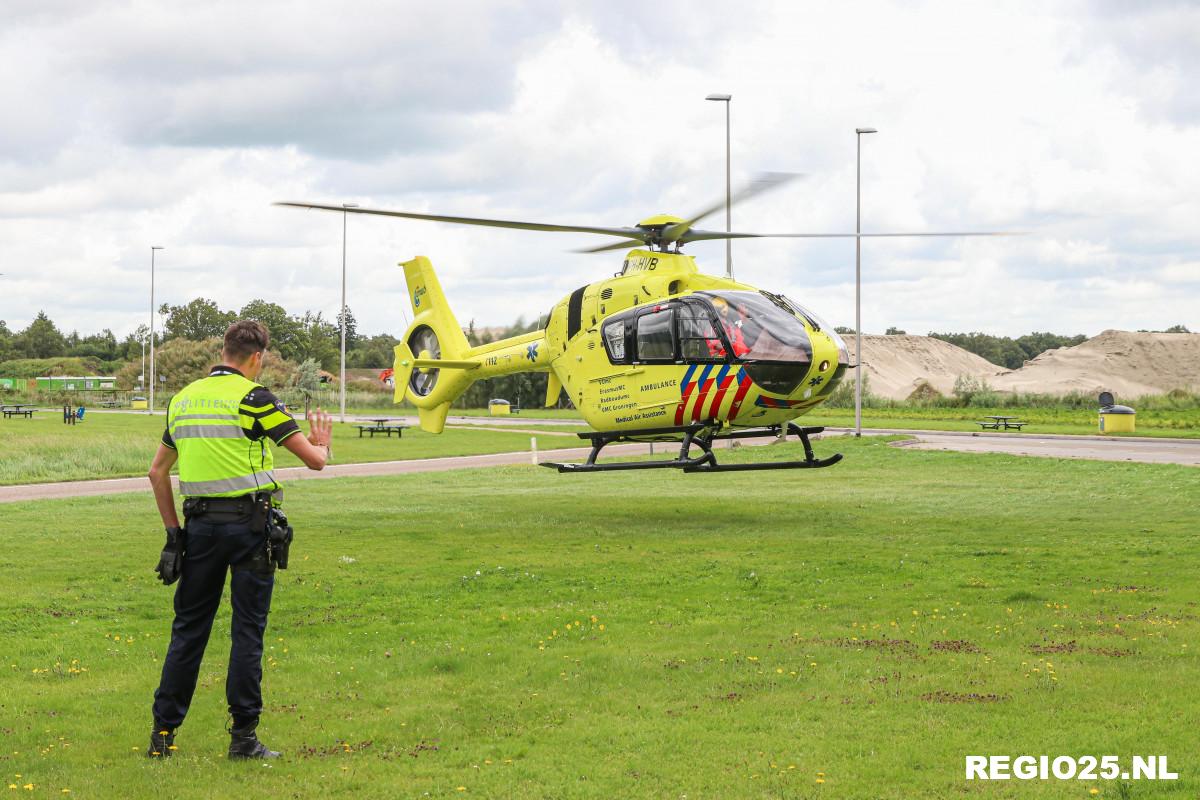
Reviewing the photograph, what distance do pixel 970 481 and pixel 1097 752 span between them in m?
20.9

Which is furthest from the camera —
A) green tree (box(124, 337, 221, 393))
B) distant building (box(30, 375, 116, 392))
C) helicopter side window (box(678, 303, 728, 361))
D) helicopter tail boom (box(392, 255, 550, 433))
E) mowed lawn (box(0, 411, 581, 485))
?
distant building (box(30, 375, 116, 392))

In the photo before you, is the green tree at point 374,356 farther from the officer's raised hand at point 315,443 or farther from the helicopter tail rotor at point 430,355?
the officer's raised hand at point 315,443

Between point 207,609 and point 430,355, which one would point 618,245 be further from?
point 207,609

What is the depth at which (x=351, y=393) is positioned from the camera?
9775 centimetres

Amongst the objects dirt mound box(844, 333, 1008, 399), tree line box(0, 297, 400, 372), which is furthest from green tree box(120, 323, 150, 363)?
dirt mound box(844, 333, 1008, 399)

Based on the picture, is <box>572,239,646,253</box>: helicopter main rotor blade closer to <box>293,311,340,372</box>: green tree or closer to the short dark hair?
the short dark hair

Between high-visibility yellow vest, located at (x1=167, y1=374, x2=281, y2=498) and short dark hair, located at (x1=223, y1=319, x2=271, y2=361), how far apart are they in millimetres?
169

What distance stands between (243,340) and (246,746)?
2384 millimetres

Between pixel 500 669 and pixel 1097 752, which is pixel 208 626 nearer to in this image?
pixel 500 669

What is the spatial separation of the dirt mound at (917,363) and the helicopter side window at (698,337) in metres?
108

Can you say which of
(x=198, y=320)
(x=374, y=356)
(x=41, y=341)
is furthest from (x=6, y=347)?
(x=374, y=356)

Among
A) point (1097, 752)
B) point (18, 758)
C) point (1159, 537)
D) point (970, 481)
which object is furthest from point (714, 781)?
point (970, 481)

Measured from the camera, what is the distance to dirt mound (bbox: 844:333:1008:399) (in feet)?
417

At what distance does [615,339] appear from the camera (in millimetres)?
18391
